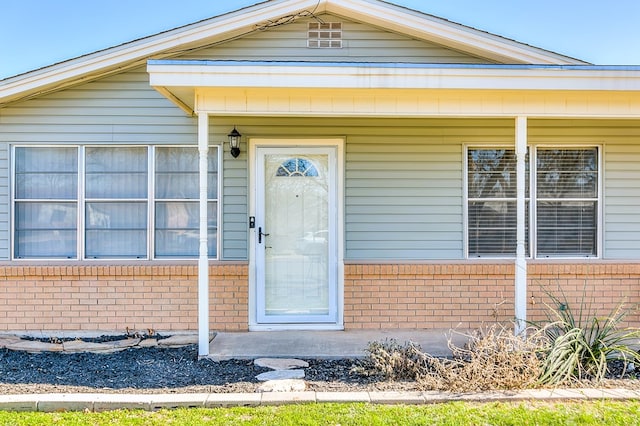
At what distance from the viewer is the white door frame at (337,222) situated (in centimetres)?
592

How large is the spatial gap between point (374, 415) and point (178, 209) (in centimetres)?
365

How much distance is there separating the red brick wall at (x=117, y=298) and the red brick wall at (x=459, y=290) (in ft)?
4.85

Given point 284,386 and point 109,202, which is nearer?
point 284,386

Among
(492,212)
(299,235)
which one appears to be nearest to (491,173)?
(492,212)

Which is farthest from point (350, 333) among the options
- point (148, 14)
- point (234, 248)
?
point (148, 14)

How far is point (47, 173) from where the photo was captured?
5969 millimetres

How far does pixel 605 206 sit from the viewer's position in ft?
19.8

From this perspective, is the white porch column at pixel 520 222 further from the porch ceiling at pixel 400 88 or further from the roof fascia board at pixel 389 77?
the roof fascia board at pixel 389 77

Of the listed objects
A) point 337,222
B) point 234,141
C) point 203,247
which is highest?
point 234,141

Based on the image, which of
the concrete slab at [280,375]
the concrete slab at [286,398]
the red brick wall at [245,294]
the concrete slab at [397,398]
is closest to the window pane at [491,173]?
the red brick wall at [245,294]

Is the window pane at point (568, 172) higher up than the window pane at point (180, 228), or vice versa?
the window pane at point (568, 172)

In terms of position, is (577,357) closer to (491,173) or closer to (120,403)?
(491,173)

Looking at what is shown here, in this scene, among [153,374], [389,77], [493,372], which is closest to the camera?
[493,372]

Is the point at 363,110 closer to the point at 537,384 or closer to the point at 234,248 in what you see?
the point at 234,248
